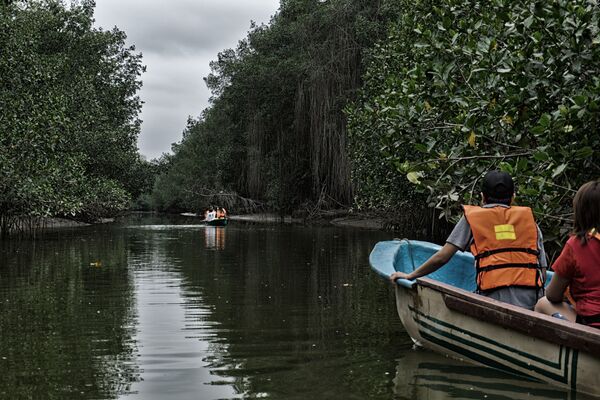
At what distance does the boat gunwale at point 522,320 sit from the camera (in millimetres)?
4160

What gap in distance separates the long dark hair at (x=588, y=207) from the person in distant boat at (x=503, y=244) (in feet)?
2.77

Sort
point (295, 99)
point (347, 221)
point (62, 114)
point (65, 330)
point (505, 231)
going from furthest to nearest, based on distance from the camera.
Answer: point (347, 221)
point (295, 99)
point (62, 114)
point (65, 330)
point (505, 231)

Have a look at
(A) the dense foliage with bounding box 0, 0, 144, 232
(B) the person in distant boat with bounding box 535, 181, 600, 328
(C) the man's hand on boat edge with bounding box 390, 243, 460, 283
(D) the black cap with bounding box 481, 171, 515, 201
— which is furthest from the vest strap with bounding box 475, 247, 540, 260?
(A) the dense foliage with bounding box 0, 0, 144, 232

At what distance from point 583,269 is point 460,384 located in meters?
1.11

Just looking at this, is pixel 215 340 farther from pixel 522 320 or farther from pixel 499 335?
pixel 522 320

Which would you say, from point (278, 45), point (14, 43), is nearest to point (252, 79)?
point (278, 45)

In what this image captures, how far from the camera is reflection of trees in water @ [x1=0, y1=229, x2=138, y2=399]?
190 inches

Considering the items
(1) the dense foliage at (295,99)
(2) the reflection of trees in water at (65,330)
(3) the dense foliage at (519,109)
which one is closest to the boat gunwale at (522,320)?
(3) the dense foliage at (519,109)

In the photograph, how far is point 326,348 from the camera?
594 centimetres

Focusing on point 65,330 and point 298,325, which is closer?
point 65,330

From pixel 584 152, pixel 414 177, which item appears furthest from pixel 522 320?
pixel 414 177

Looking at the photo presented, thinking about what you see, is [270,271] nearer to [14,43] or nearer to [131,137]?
[14,43]

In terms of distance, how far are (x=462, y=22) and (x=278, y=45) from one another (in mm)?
27721

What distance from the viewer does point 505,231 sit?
497 cm
